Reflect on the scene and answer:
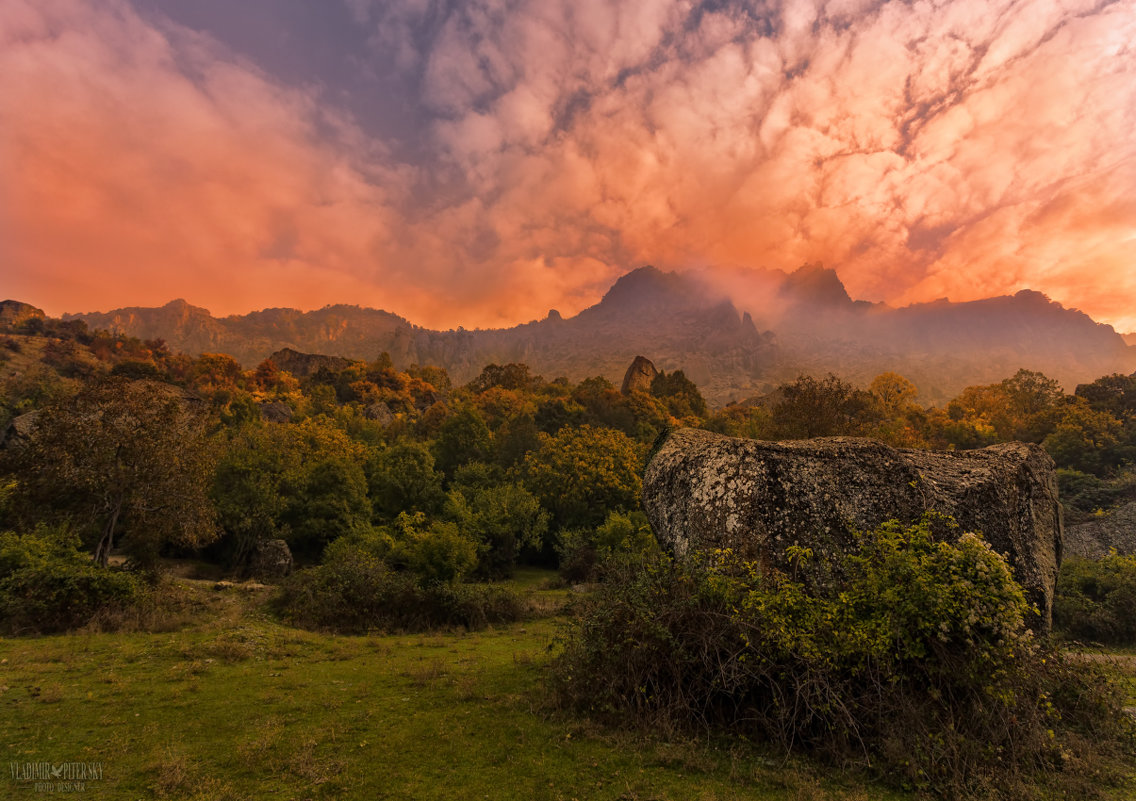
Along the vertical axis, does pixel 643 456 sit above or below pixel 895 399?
below

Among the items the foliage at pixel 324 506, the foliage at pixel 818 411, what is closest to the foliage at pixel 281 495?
the foliage at pixel 324 506

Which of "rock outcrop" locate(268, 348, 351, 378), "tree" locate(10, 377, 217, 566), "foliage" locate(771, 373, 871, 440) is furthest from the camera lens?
"rock outcrop" locate(268, 348, 351, 378)

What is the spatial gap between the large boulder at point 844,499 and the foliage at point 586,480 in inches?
991

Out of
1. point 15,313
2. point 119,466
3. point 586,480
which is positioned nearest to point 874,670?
point 119,466

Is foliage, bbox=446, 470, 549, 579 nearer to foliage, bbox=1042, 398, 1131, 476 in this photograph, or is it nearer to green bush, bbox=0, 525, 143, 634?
green bush, bbox=0, 525, 143, 634

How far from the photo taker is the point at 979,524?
8.88 metres

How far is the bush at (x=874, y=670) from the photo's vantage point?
6.05 m

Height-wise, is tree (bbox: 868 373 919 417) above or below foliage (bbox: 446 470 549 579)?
above

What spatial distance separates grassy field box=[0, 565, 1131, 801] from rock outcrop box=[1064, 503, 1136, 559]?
28845 millimetres

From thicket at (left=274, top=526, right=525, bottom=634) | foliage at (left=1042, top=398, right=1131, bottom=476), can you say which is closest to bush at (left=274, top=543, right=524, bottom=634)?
thicket at (left=274, top=526, right=525, bottom=634)

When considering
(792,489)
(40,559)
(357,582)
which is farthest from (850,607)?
(40,559)

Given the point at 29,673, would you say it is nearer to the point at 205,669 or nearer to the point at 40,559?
the point at 205,669

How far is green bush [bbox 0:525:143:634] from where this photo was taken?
13.8 m

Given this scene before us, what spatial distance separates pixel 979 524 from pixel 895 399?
61569 millimetres
